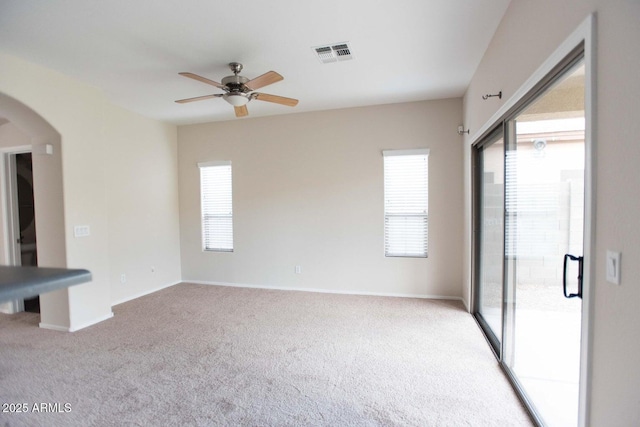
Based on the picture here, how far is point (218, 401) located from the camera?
6.64 ft

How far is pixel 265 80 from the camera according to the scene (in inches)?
101

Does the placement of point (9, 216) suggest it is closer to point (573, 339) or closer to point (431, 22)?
point (431, 22)

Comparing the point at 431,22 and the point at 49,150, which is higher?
the point at 431,22

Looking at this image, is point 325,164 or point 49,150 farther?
point 325,164

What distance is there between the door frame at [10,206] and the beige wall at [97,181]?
1106 millimetres

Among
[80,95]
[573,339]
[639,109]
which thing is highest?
[80,95]

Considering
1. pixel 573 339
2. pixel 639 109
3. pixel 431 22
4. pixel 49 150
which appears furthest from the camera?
pixel 49 150

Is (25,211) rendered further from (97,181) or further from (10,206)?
(97,181)

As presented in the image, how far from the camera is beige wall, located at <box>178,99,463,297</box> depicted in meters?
4.12

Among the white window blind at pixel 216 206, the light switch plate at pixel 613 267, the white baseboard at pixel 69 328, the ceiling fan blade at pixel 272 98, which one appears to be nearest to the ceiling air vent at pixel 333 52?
the ceiling fan blade at pixel 272 98

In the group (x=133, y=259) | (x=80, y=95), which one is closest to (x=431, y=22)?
(x=80, y=95)

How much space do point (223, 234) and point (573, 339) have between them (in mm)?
4727

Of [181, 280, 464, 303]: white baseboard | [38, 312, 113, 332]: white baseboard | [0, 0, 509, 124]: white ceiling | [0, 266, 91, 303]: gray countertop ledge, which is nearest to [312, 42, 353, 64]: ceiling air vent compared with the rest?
[0, 0, 509, 124]: white ceiling

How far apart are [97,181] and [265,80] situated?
262cm
